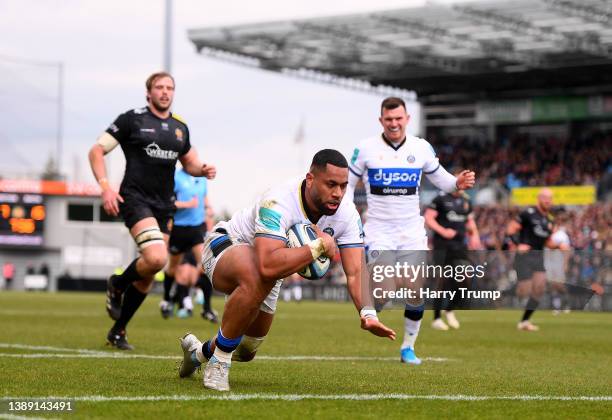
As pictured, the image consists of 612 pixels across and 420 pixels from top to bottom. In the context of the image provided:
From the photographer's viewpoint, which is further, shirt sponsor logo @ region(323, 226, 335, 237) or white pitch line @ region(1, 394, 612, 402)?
shirt sponsor logo @ region(323, 226, 335, 237)

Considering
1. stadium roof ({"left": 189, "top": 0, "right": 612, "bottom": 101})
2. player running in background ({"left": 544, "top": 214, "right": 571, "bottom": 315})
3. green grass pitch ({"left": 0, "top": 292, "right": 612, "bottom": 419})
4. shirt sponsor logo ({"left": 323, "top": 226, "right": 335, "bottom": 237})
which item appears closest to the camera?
green grass pitch ({"left": 0, "top": 292, "right": 612, "bottom": 419})

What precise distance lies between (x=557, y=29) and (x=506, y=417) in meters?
36.8

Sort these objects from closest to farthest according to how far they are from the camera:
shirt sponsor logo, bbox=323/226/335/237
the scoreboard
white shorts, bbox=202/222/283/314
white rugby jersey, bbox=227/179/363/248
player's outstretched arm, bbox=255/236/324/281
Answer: player's outstretched arm, bbox=255/236/324/281, white rugby jersey, bbox=227/179/363/248, shirt sponsor logo, bbox=323/226/335/237, white shorts, bbox=202/222/283/314, the scoreboard

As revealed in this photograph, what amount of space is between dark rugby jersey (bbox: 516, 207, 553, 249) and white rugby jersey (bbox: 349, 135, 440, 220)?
7.28 metres

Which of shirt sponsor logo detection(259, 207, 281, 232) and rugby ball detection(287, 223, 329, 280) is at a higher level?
shirt sponsor logo detection(259, 207, 281, 232)

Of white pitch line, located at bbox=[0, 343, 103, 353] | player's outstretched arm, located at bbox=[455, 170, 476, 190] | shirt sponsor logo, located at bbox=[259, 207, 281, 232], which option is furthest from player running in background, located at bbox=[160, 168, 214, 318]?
shirt sponsor logo, located at bbox=[259, 207, 281, 232]

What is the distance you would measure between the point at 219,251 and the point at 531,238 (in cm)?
1110

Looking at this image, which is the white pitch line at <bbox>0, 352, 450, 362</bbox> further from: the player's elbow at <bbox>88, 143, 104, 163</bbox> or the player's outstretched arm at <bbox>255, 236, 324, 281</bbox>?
the player's outstretched arm at <bbox>255, 236, 324, 281</bbox>

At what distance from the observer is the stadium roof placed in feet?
131

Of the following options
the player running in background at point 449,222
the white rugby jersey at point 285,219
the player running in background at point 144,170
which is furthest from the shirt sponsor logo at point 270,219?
the player running in background at point 449,222

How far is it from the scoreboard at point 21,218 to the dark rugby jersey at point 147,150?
42234 millimetres

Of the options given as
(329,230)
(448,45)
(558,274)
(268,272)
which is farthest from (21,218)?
(268,272)

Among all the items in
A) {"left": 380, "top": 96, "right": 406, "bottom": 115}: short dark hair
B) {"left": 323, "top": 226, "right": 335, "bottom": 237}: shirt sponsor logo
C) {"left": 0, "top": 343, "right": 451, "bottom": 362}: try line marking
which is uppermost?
{"left": 380, "top": 96, "right": 406, "bottom": 115}: short dark hair

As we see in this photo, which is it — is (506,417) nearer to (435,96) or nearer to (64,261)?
(435,96)
